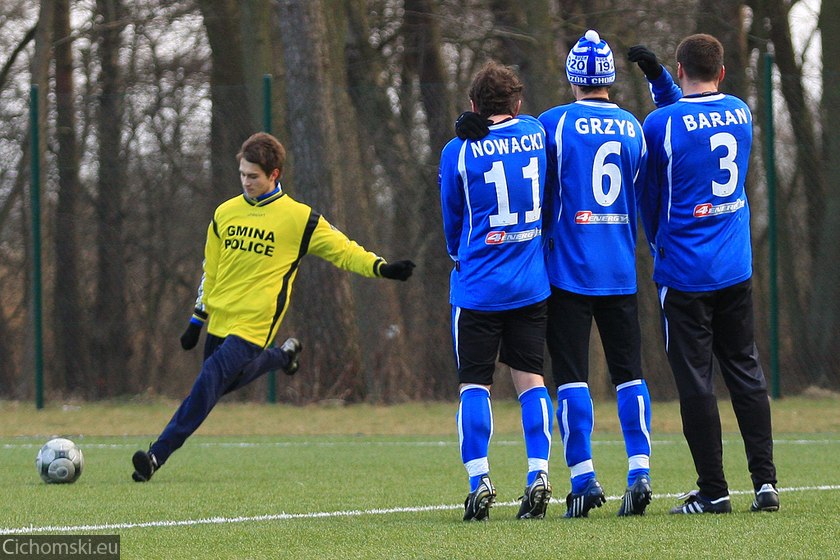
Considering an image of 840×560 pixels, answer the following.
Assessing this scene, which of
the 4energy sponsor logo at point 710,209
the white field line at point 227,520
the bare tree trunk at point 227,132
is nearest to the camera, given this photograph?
the white field line at point 227,520

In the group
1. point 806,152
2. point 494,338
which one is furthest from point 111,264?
point 494,338

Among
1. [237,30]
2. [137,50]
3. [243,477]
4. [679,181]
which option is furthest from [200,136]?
[679,181]

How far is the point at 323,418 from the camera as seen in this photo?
42.3ft

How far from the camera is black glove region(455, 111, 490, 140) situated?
5785 millimetres

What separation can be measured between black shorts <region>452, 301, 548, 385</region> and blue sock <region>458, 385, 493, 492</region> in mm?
64

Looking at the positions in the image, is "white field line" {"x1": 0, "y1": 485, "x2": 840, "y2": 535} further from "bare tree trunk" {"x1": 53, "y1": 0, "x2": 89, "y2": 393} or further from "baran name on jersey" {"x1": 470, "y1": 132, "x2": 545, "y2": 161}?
"bare tree trunk" {"x1": 53, "y1": 0, "x2": 89, "y2": 393}

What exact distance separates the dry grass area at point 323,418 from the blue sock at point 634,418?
215 inches

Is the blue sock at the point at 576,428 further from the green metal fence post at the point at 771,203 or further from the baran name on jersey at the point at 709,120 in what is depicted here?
the green metal fence post at the point at 771,203

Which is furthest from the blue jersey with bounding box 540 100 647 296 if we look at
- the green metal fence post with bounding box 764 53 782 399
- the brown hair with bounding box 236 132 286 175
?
the green metal fence post with bounding box 764 53 782 399

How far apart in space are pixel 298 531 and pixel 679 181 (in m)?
2.20

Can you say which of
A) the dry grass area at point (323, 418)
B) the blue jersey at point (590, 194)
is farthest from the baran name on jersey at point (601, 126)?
the dry grass area at point (323, 418)

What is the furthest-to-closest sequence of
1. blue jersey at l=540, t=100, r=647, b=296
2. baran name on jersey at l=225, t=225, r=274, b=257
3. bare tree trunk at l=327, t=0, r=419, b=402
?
bare tree trunk at l=327, t=0, r=419, b=402, baran name on jersey at l=225, t=225, r=274, b=257, blue jersey at l=540, t=100, r=647, b=296

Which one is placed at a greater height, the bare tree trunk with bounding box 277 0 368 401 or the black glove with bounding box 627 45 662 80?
the black glove with bounding box 627 45 662 80

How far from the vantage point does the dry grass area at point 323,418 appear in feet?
38.5
